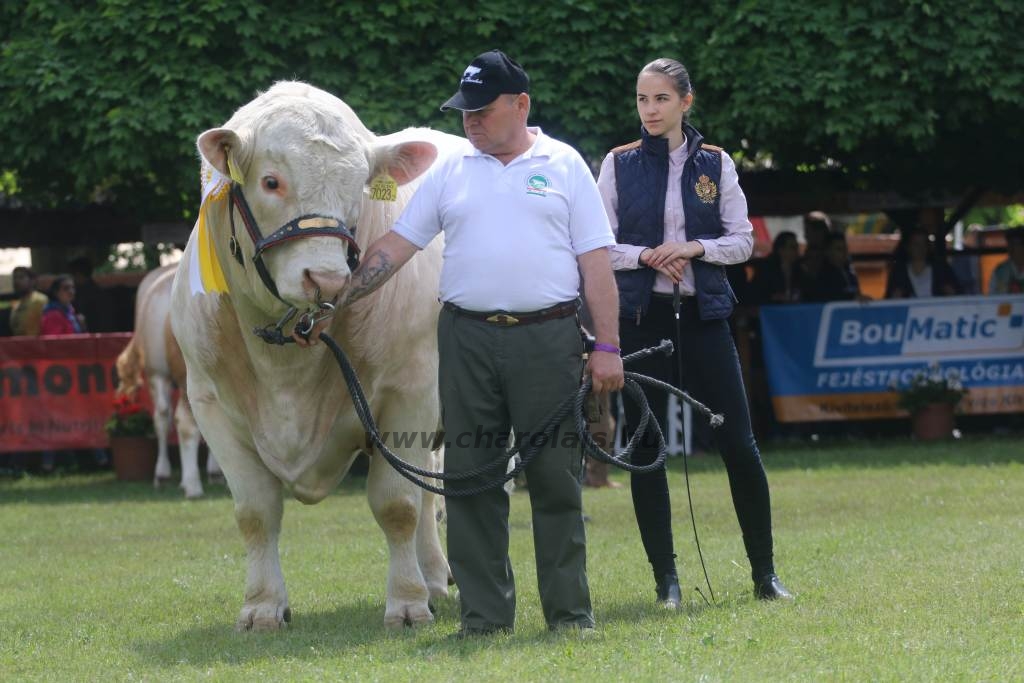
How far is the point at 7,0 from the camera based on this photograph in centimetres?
1365

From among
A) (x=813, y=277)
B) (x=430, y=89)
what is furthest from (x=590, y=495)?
(x=813, y=277)

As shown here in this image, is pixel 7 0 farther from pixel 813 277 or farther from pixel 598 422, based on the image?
pixel 598 422

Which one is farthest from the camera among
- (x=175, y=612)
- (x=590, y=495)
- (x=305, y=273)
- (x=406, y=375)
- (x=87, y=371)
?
(x=87, y=371)

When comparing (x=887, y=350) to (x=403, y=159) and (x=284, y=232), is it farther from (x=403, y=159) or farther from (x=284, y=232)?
(x=284, y=232)

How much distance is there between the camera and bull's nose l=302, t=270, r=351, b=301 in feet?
17.6

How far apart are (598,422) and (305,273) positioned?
1.25 metres

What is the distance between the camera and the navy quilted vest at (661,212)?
6195 millimetres

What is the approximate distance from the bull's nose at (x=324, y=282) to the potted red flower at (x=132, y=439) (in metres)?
9.48

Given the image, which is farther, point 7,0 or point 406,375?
point 7,0

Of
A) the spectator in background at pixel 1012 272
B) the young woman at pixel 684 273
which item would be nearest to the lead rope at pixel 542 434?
the young woman at pixel 684 273

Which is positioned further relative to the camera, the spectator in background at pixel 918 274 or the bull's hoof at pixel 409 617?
the spectator in background at pixel 918 274

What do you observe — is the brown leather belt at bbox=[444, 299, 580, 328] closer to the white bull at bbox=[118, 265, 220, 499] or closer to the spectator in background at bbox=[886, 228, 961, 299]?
the white bull at bbox=[118, 265, 220, 499]

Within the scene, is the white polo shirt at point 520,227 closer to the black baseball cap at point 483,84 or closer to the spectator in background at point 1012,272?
the black baseball cap at point 483,84

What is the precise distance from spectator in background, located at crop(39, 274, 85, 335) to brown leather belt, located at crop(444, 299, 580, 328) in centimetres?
1131
